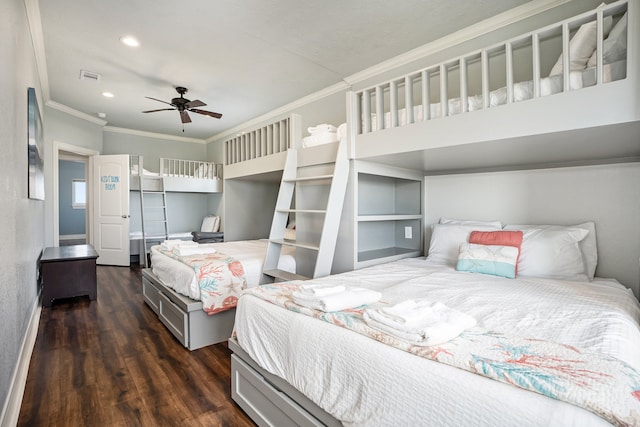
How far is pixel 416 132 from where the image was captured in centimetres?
212

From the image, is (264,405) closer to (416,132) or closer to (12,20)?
(416,132)

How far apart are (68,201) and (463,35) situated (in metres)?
10.2

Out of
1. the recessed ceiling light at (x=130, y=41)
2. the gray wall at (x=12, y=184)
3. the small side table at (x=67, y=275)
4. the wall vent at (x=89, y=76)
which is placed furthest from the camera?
the wall vent at (x=89, y=76)

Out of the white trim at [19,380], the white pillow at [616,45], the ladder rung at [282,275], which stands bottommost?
the white trim at [19,380]

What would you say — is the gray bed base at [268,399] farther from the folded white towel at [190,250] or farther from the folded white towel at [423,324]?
the folded white towel at [190,250]

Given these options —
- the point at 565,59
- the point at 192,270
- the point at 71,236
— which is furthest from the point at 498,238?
the point at 71,236

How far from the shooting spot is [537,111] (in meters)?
1.64

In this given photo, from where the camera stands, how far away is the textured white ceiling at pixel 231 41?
2611 mm

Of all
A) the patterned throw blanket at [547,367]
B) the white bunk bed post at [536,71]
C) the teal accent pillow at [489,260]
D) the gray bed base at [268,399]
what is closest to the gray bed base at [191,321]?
the gray bed base at [268,399]

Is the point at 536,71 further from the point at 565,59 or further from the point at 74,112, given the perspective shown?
the point at 74,112

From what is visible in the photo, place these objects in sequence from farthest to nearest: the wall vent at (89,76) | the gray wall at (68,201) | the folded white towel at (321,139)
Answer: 1. the gray wall at (68,201)
2. the wall vent at (89,76)
3. the folded white towel at (321,139)

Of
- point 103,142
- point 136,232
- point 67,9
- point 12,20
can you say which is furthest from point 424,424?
point 103,142

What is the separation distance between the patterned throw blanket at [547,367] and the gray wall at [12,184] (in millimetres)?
1792

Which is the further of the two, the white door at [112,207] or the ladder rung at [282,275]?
the white door at [112,207]
